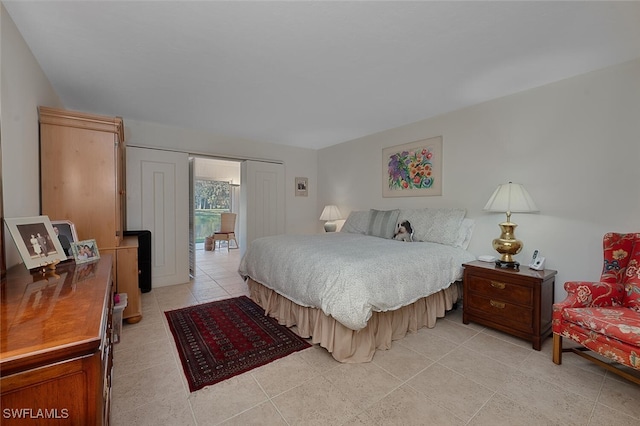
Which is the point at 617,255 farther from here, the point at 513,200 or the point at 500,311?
the point at 500,311

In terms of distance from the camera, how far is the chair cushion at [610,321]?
1524mm

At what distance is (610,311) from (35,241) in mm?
3568

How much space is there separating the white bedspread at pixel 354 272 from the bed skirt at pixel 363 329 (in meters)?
0.17

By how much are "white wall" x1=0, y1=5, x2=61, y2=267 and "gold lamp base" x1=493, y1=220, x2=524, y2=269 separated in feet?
11.8

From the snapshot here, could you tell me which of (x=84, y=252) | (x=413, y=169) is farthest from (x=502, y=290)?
(x=84, y=252)

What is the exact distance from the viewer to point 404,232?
317cm

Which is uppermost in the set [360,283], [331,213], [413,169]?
[413,169]

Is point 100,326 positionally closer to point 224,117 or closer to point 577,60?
point 224,117

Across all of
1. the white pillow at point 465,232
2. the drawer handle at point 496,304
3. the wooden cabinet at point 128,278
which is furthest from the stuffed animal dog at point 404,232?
the wooden cabinet at point 128,278

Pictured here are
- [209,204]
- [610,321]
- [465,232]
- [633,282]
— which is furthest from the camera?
[209,204]

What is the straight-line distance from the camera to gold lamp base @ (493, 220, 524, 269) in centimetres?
245

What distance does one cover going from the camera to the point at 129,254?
2.59m

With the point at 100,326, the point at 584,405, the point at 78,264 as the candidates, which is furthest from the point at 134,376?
the point at 584,405

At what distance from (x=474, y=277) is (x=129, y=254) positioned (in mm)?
3331
